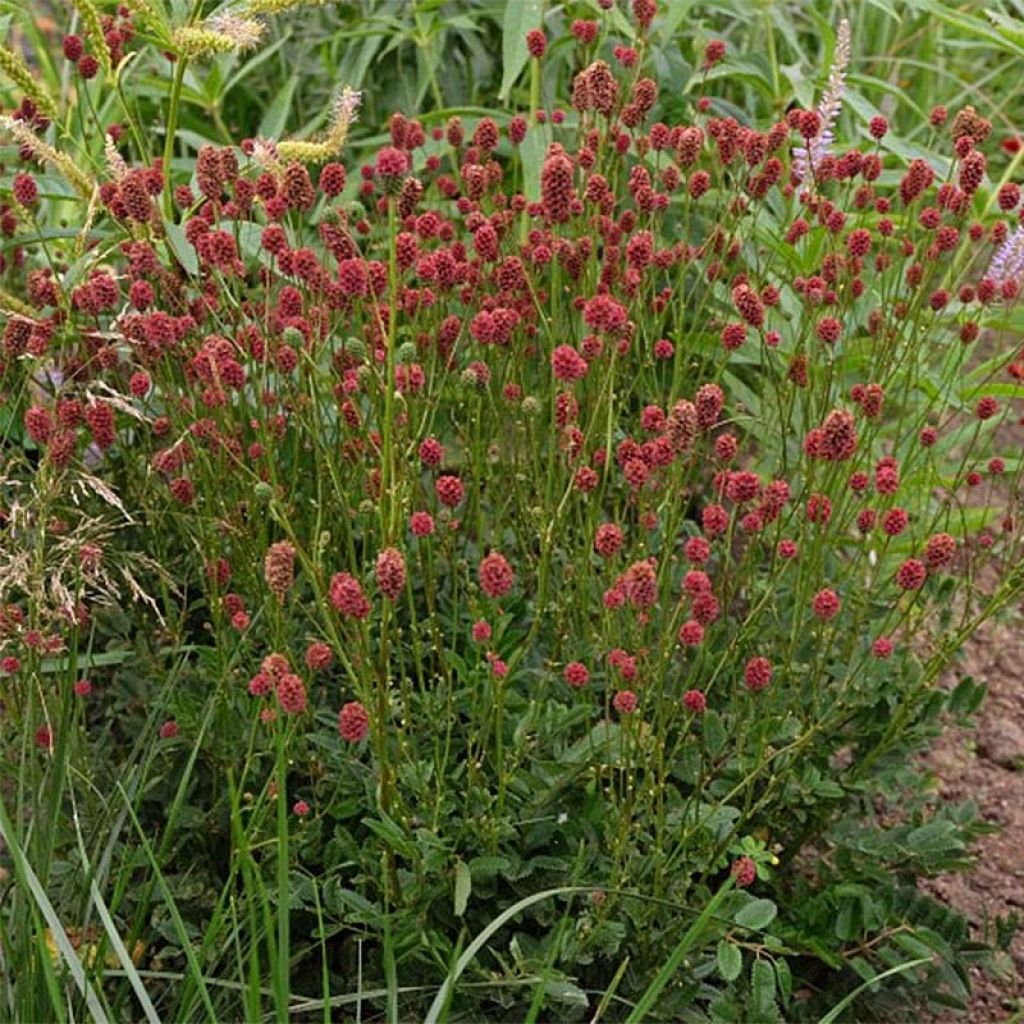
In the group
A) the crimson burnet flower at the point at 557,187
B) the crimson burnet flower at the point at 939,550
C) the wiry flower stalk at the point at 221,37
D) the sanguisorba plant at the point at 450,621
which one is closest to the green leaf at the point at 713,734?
the sanguisorba plant at the point at 450,621

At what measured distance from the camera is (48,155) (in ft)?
7.79

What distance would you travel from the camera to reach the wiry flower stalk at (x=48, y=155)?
230cm

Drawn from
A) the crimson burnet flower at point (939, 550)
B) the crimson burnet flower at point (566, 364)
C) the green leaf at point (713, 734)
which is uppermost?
the crimson burnet flower at point (566, 364)

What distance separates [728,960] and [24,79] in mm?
1573

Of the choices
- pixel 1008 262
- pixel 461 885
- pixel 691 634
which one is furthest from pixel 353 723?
pixel 1008 262

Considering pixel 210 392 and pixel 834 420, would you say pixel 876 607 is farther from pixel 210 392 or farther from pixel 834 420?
pixel 210 392

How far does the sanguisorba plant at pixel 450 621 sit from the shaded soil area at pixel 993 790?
19 cm

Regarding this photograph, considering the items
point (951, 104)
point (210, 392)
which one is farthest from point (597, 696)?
point (951, 104)

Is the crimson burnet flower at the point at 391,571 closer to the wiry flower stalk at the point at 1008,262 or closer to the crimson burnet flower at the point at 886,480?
the crimson burnet flower at the point at 886,480

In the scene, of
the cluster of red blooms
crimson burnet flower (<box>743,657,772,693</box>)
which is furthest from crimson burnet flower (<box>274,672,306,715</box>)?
crimson burnet flower (<box>743,657,772,693</box>)

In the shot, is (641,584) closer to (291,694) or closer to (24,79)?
(291,694)

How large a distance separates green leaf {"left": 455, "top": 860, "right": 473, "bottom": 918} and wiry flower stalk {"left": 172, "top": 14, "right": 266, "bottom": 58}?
3.77 ft

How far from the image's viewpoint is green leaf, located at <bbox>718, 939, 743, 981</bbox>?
2.09 m

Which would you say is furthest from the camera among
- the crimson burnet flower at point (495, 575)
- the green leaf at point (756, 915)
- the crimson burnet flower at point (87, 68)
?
the crimson burnet flower at point (87, 68)
